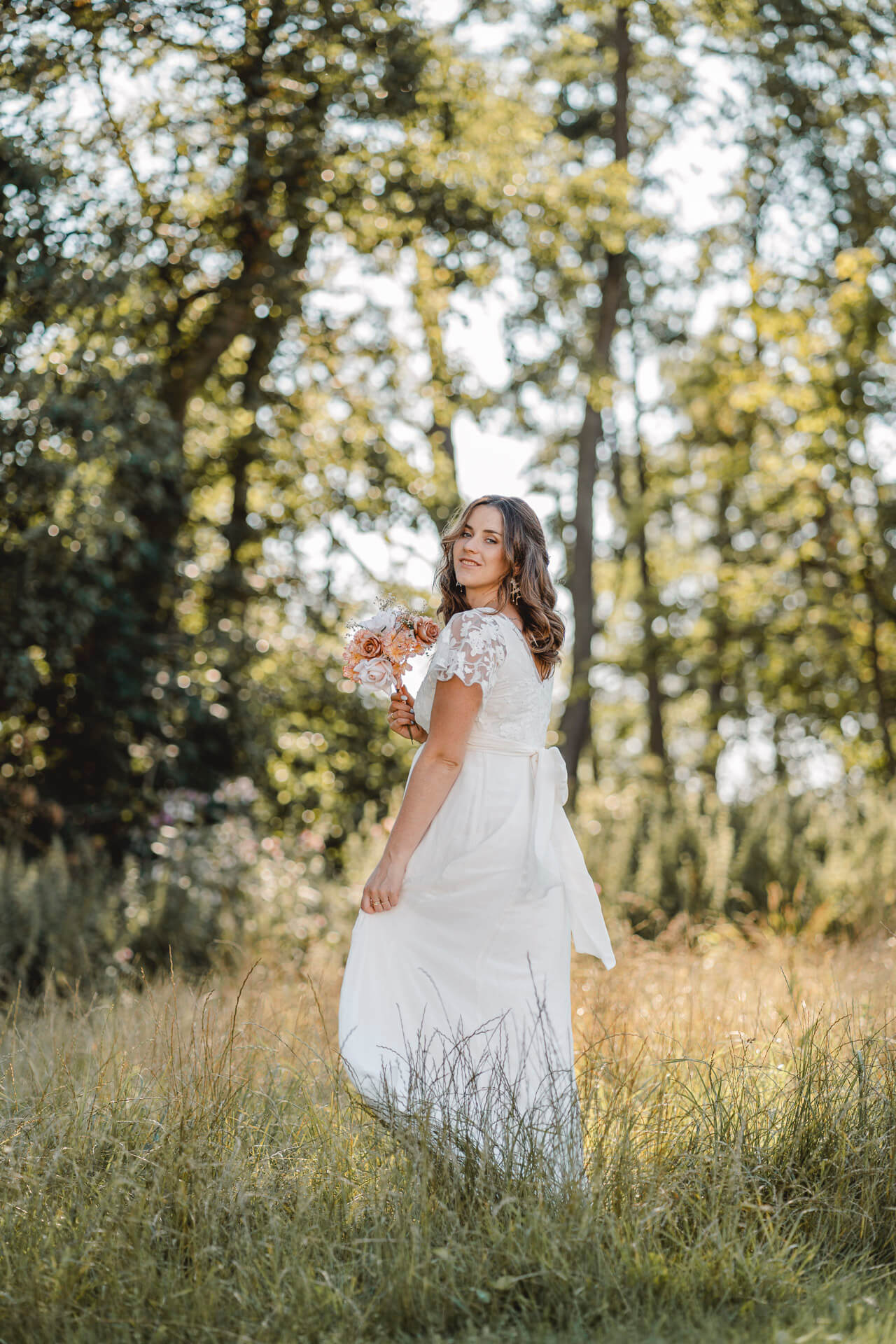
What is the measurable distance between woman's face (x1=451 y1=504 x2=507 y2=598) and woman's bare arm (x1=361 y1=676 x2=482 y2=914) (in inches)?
17.8

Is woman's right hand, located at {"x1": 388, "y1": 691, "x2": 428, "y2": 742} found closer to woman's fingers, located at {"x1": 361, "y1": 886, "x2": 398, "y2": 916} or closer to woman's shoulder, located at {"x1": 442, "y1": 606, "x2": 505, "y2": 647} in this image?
woman's shoulder, located at {"x1": 442, "y1": 606, "x2": 505, "y2": 647}

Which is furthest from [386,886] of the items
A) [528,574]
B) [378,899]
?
[528,574]

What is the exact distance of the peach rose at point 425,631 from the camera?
13.0 ft

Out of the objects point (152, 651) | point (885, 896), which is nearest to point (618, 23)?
point (152, 651)

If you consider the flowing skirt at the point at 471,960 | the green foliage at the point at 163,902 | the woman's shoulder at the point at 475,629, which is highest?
the woman's shoulder at the point at 475,629

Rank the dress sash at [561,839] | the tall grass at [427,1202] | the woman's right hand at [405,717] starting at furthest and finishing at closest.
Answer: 1. the woman's right hand at [405,717]
2. the dress sash at [561,839]
3. the tall grass at [427,1202]

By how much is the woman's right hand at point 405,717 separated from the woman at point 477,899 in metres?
0.21

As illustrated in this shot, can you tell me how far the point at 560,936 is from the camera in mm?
3744

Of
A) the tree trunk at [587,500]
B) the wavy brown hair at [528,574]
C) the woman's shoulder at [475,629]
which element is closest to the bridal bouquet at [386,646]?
the wavy brown hair at [528,574]

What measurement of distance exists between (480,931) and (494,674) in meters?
0.79

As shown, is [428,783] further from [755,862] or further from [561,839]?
[755,862]

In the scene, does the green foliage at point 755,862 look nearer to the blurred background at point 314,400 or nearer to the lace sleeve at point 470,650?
the blurred background at point 314,400

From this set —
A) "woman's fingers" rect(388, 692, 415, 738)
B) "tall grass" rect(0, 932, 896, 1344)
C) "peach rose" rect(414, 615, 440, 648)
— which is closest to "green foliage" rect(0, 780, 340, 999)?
"tall grass" rect(0, 932, 896, 1344)

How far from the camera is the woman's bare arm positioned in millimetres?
3568
